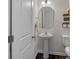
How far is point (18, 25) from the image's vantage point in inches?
57.9

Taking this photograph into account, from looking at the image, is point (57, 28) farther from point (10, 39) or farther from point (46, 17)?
point (10, 39)

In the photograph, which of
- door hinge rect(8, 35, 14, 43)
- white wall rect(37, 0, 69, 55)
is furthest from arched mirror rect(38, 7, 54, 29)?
door hinge rect(8, 35, 14, 43)

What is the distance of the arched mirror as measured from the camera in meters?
3.78

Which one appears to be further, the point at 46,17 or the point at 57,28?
the point at 46,17

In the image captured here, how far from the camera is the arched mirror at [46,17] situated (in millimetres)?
3781

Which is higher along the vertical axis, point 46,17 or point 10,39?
point 46,17

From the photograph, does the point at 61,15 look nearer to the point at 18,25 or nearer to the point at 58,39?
the point at 58,39

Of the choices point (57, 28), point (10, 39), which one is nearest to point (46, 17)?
point (57, 28)

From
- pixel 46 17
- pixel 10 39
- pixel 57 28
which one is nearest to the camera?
pixel 10 39

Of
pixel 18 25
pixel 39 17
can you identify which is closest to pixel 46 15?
pixel 39 17

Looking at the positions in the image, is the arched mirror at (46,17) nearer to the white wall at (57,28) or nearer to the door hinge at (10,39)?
the white wall at (57,28)

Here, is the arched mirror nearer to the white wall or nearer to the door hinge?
the white wall

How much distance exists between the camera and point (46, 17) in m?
3.83

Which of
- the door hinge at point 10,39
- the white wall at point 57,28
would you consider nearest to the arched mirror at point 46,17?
the white wall at point 57,28
